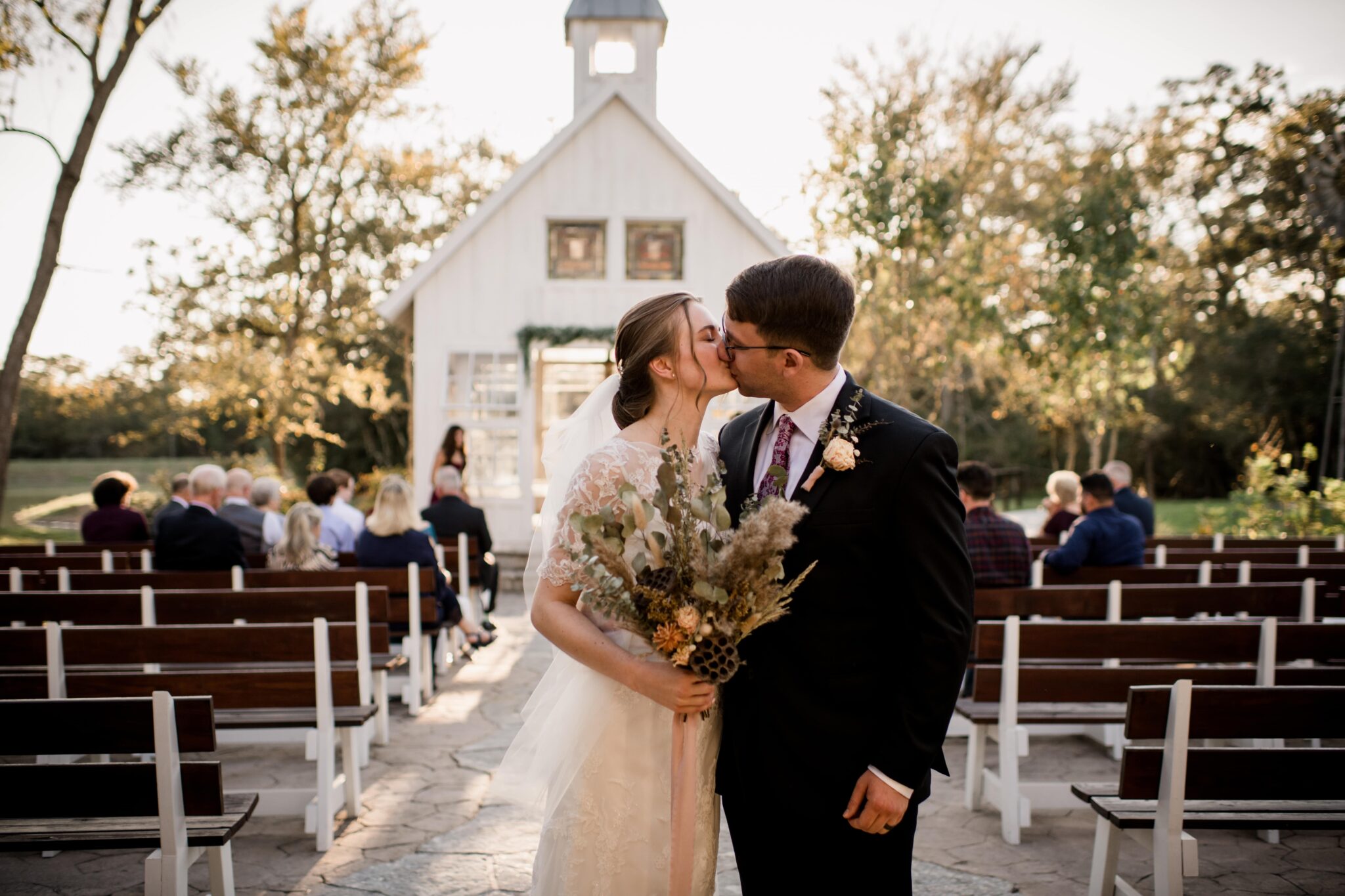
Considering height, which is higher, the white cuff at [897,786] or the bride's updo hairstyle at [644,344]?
the bride's updo hairstyle at [644,344]

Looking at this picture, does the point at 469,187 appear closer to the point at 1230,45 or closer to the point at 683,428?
the point at 1230,45

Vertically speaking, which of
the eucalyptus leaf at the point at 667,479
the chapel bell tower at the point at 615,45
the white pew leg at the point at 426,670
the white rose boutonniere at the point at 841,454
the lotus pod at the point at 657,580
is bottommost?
the white pew leg at the point at 426,670

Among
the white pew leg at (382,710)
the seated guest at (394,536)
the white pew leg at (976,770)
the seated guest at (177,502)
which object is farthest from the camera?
the seated guest at (394,536)

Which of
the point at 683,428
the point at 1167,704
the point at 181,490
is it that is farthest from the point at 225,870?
the point at 181,490

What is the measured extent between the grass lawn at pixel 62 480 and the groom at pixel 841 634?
1971 centimetres

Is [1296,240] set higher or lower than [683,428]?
higher

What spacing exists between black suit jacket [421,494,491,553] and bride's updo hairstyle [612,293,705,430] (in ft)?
21.1

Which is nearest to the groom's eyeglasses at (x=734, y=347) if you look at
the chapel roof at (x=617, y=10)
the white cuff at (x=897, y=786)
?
the white cuff at (x=897, y=786)

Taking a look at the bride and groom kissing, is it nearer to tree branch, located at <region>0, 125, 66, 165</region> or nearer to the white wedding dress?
the white wedding dress

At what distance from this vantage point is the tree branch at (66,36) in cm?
1105

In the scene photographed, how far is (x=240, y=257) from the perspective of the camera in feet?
66.2

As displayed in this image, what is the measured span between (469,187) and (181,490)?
19421 mm

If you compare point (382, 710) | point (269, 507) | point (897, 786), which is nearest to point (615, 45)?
point (269, 507)

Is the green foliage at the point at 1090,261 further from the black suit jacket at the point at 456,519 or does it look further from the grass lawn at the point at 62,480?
the grass lawn at the point at 62,480
